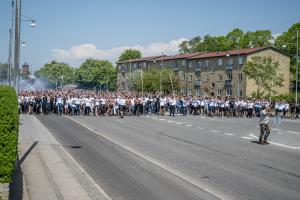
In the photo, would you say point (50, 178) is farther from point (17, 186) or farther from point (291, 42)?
point (291, 42)

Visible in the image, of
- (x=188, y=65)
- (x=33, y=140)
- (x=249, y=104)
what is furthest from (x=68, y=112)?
(x=188, y=65)

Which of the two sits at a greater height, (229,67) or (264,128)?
(229,67)

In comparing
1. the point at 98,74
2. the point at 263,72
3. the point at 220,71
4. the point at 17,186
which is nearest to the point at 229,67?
the point at 220,71

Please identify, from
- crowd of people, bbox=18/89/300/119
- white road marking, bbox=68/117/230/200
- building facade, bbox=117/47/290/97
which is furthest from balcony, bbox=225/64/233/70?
white road marking, bbox=68/117/230/200

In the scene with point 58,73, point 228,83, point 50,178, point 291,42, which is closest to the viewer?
point 50,178

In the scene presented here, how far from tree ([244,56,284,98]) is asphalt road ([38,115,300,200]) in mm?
56274

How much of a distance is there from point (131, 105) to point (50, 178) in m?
29.3

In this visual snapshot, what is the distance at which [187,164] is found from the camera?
14156 mm

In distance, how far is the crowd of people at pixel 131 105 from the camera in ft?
127

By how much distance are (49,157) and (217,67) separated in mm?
78352

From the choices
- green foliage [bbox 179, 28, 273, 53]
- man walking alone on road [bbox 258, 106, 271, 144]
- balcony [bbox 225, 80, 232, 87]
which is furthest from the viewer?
green foliage [bbox 179, 28, 273, 53]

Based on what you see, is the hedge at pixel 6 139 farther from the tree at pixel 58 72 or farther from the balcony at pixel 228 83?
the tree at pixel 58 72

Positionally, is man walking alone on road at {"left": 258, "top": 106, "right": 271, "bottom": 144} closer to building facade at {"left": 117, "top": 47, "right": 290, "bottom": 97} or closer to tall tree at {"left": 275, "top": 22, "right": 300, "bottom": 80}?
building facade at {"left": 117, "top": 47, "right": 290, "bottom": 97}

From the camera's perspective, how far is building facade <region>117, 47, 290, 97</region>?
82250mm
